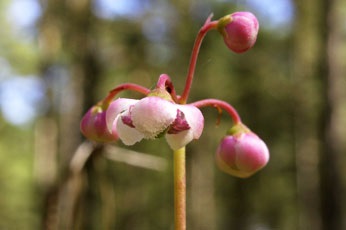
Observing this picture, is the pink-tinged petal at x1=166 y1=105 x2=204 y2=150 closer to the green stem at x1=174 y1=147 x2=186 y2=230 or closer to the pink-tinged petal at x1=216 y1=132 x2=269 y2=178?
the green stem at x1=174 y1=147 x2=186 y2=230

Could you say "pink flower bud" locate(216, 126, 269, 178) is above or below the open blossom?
below

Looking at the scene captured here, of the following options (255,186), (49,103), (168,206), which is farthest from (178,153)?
(168,206)

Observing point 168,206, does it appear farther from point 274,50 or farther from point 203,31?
point 203,31

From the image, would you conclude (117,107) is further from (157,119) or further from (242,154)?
(242,154)

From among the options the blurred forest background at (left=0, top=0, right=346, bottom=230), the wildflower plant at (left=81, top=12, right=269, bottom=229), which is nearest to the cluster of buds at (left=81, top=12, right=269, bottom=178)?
the wildflower plant at (left=81, top=12, right=269, bottom=229)

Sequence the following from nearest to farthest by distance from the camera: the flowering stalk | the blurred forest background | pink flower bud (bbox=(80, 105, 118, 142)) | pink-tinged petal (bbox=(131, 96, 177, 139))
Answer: pink-tinged petal (bbox=(131, 96, 177, 139)) < the flowering stalk < pink flower bud (bbox=(80, 105, 118, 142)) < the blurred forest background

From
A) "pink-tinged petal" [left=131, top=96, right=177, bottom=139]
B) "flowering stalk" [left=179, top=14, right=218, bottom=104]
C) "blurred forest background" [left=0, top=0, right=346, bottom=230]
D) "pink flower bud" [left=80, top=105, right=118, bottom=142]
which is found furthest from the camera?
"blurred forest background" [left=0, top=0, right=346, bottom=230]

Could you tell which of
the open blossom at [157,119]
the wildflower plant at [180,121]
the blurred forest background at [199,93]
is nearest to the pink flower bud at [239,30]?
the wildflower plant at [180,121]

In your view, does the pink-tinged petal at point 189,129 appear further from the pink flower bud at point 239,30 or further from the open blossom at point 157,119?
the pink flower bud at point 239,30
